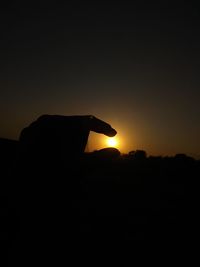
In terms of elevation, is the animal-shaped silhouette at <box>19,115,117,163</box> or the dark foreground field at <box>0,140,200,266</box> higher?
the animal-shaped silhouette at <box>19,115,117,163</box>

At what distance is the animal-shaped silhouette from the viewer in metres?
7.52

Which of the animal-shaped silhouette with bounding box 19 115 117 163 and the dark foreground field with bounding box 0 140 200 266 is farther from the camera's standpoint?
the animal-shaped silhouette with bounding box 19 115 117 163

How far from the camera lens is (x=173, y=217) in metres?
8.68

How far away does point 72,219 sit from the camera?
7.31 meters

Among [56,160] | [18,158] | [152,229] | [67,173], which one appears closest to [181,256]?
[152,229]

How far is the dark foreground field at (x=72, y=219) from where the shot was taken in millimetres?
6723

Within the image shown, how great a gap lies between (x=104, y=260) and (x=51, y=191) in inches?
85.5

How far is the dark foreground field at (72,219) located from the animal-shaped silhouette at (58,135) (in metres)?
0.33

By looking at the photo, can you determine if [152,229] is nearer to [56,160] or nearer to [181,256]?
[181,256]

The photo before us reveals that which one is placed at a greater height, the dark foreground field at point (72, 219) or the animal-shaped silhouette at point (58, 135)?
the animal-shaped silhouette at point (58, 135)

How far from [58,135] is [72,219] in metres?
2.33

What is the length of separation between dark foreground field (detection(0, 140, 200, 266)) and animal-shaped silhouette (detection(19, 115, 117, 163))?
0.33 m

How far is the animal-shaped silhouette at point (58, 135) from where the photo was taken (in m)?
7.52

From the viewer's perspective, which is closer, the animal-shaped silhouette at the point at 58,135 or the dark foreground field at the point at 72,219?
the dark foreground field at the point at 72,219
